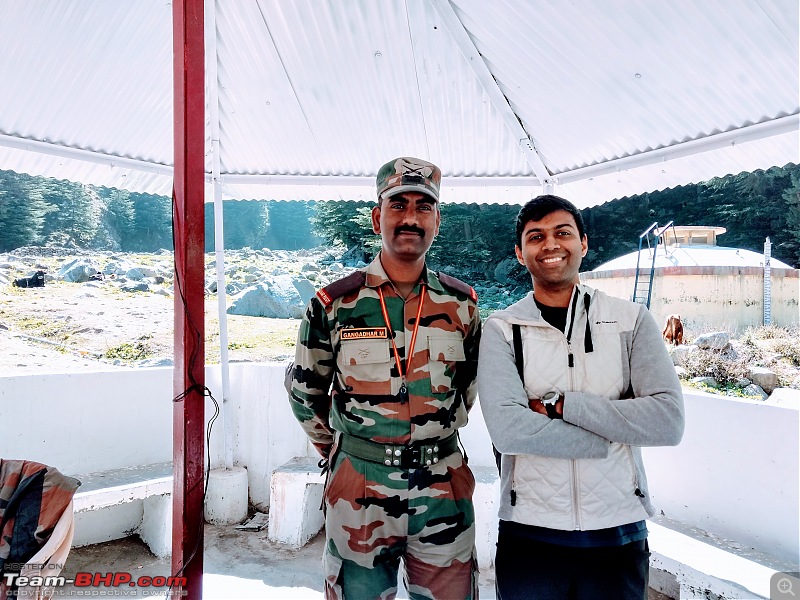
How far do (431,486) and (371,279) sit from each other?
80cm

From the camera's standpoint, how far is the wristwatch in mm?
1517

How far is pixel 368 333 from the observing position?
1.85 meters

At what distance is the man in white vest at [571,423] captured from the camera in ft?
4.83

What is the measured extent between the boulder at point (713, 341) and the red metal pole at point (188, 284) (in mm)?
10877

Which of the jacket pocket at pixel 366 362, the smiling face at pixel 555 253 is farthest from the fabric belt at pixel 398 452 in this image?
the smiling face at pixel 555 253

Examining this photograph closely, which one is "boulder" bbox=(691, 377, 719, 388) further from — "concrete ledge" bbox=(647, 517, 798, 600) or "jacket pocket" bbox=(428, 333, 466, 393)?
"jacket pocket" bbox=(428, 333, 466, 393)

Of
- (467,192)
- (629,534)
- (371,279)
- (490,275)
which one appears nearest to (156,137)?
(467,192)

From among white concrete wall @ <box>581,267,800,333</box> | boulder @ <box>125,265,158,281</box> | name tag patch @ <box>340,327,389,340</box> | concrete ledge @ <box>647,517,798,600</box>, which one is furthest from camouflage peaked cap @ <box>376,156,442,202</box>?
boulder @ <box>125,265,158,281</box>

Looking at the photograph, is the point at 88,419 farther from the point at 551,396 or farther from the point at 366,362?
the point at 551,396

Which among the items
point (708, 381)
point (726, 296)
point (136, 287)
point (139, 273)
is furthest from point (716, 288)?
point (139, 273)

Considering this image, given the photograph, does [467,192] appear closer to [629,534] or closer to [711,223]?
[629,534]

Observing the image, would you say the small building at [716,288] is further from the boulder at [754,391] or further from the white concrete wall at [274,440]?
the white concrete wall at [274,440]

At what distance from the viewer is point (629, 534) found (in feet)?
4.95

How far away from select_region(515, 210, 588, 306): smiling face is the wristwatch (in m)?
0.36
